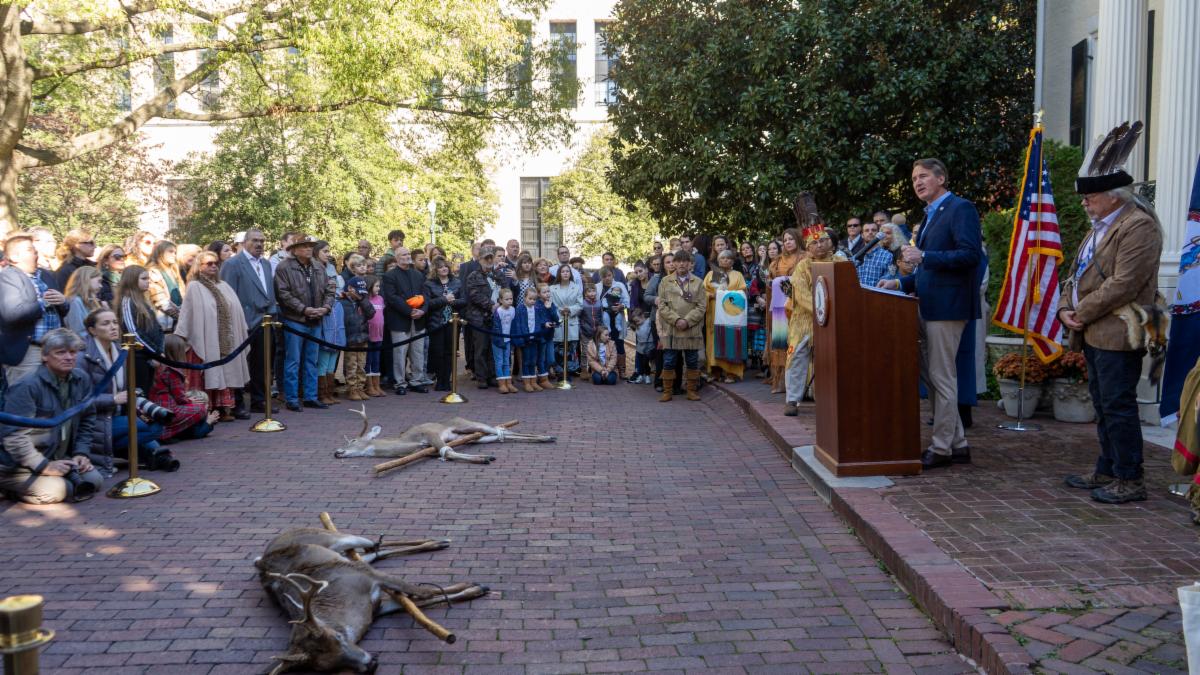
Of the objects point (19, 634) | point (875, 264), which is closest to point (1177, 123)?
point (875, 264)

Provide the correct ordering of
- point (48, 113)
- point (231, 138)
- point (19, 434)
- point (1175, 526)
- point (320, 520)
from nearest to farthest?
point (1175, 526), point (320, 520), point (19, 434), point (48, 113), point (231, 138)

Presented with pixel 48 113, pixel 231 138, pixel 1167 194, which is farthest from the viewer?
pixel 231 138

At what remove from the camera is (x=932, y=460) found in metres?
7.34

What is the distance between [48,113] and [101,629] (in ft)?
86.4

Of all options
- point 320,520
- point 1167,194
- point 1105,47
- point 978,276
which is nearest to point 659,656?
point 320,520

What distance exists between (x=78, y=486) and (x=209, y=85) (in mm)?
17195

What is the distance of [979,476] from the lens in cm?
706

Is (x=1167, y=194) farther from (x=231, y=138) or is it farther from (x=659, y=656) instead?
(x=231, y=138)

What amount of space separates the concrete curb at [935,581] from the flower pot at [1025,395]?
3.58 m

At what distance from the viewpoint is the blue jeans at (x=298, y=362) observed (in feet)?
40.1

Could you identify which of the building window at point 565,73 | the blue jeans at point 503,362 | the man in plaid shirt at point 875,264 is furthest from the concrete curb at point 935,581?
the building window at point 565,73

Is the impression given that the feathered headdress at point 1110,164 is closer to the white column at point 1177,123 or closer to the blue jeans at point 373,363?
the white column at point 1177,123

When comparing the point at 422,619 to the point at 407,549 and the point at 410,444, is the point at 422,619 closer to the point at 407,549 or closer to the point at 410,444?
the point at 407,549

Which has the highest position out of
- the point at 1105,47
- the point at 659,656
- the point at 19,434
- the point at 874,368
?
the point at 1105,47
